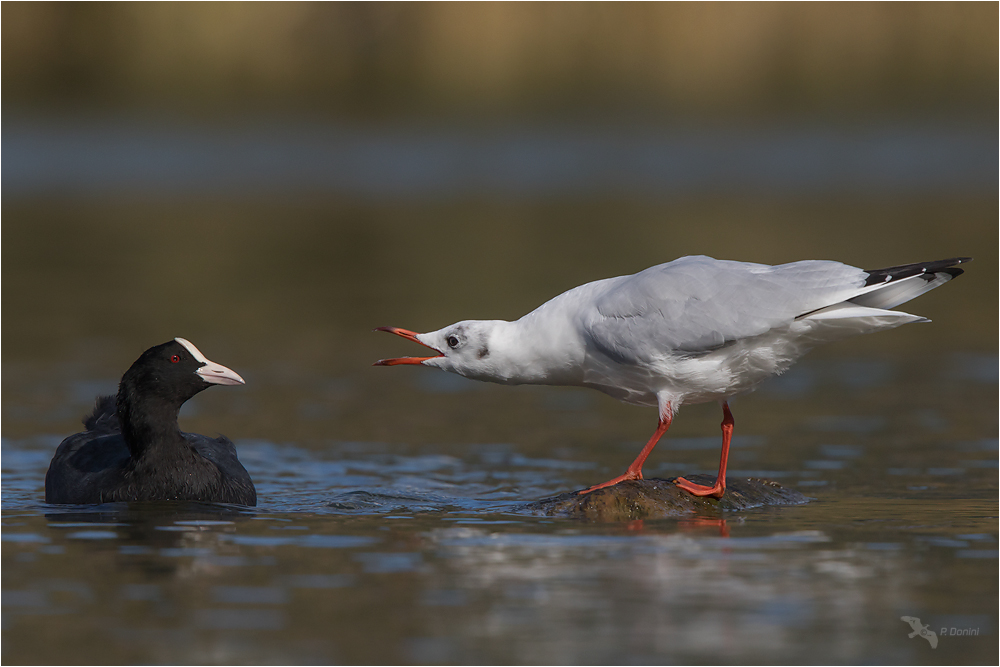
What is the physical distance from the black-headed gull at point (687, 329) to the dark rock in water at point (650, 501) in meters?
0.10

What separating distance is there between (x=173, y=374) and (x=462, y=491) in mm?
2215

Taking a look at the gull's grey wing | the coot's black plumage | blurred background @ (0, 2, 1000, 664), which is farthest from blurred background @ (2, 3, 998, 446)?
the gull's grey wing

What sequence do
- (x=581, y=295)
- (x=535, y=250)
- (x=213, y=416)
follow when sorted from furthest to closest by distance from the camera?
(x=535, y=250), (x=213, y=416), (x=581, y=295)

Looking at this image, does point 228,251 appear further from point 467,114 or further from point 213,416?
point 467,114

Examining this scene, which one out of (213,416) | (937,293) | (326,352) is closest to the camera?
(213,416)

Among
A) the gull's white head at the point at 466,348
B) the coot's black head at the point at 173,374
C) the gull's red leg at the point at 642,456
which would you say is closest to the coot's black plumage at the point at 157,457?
the coot's black head at the point at 173,374

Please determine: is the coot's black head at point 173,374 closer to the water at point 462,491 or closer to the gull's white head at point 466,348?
the water at point 462,491

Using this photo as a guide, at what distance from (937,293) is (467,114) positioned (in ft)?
119

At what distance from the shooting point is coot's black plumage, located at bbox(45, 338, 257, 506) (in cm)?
1109

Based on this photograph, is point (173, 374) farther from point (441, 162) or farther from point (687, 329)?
point (441, 162)

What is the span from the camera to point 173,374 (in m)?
11.4

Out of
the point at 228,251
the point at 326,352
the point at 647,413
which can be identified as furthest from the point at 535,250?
the point at 647,413

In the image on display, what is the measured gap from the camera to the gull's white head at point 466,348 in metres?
10.8

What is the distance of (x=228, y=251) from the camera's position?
2892 cm
